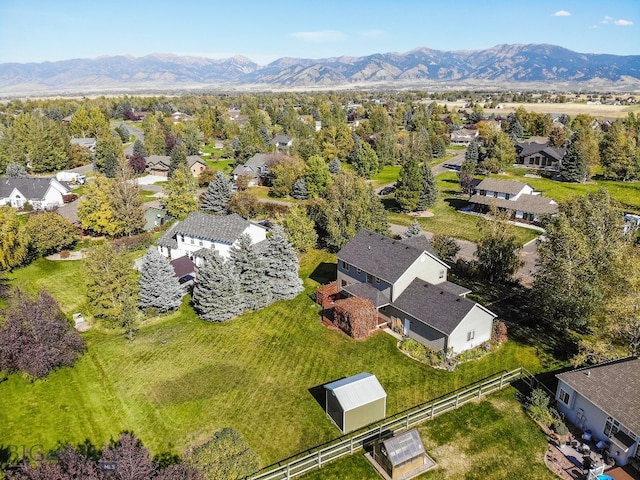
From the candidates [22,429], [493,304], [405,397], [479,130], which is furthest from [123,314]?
[479,130]

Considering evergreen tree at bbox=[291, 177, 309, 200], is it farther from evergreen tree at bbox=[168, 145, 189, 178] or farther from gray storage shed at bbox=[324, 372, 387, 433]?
gray storage shed at bbox=[324, 372, 387, 433]

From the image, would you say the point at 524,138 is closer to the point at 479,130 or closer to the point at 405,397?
the point at 479,130

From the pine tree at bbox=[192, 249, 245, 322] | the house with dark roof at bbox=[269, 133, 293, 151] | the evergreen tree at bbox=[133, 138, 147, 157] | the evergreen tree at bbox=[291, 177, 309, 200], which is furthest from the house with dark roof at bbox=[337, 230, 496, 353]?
the house with dark roof at bbox=[269, 133, 293, 151]

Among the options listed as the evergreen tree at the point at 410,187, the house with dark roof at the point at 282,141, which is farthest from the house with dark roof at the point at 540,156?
the house with dark roof at the point at 282,141

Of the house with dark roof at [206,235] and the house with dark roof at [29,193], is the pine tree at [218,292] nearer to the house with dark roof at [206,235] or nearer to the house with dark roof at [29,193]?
the house with dark roof at [206,235]

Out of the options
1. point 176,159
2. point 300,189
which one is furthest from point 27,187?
point 300,189

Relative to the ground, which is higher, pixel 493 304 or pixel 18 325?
pixel 18 325
